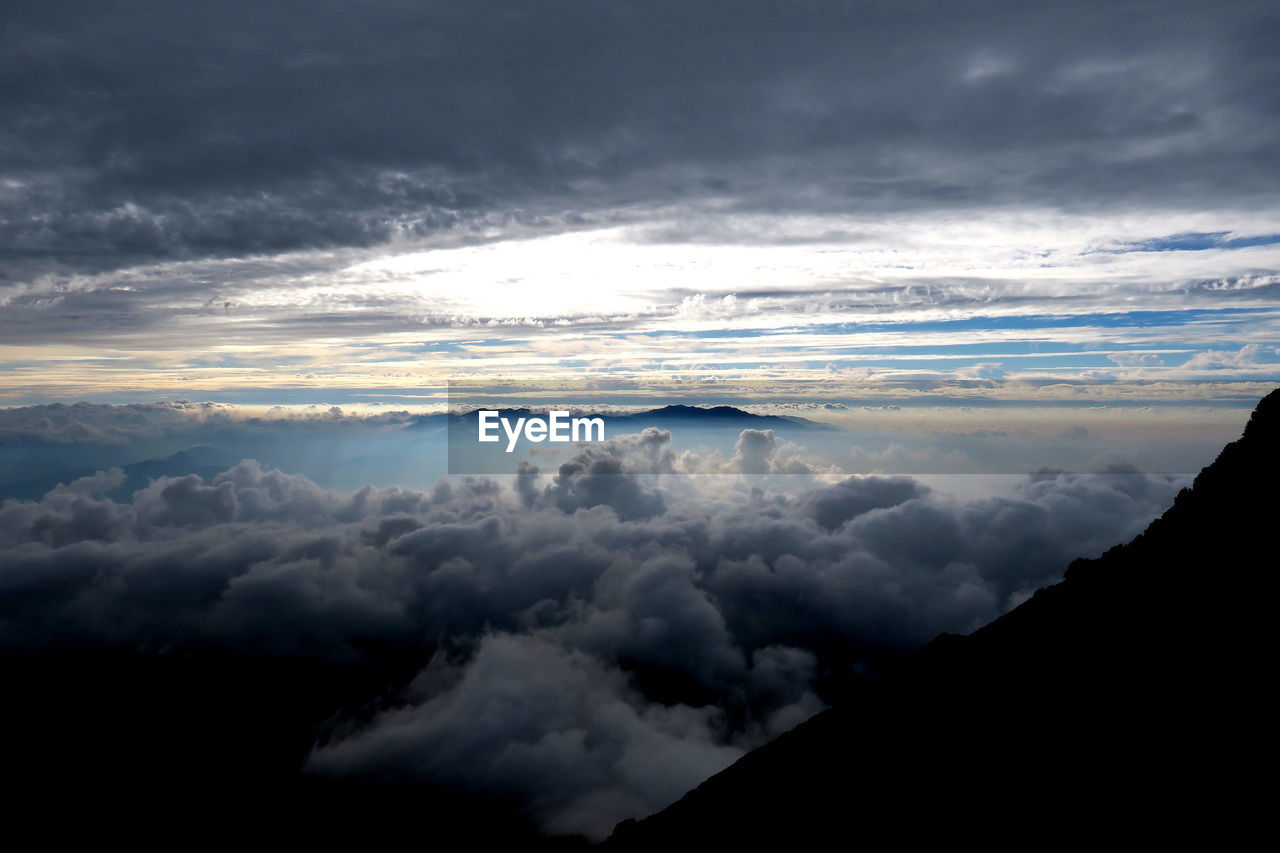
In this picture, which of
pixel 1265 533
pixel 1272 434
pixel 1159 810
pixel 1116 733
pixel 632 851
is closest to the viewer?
pixel 1159 810

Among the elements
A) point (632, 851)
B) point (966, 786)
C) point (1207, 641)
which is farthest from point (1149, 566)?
point (632, 851)

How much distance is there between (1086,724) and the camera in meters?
48.6

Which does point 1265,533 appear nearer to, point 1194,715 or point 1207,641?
point 1207,641

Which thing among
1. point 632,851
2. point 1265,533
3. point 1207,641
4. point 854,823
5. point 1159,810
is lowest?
point 632,851

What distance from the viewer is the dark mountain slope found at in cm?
4000

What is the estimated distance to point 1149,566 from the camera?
192 feet

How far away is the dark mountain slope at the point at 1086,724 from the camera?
40000 millimetres

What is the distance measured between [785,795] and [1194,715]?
36.3 meters

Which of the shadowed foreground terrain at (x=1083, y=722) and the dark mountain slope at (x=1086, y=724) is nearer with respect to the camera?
the dark mountain slope at (x=1086, y=724)

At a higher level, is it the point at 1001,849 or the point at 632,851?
the point at 1001,849

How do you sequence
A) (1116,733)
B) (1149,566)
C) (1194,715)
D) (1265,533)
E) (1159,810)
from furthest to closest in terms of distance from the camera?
(1149,566), (1265,533), (1116,733), (1194,715), (1159,810)

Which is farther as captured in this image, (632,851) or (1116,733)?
(632,851)

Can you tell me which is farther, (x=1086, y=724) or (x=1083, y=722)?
(x=1083, y=722)

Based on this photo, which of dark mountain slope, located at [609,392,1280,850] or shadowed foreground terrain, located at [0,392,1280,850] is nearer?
dark mountain slope, located at [609,392,1280,850]
